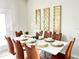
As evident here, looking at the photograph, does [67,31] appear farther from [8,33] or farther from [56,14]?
[8,33]

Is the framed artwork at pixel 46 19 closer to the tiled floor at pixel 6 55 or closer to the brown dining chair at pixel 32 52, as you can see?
the tiled floor at pixel 6 55

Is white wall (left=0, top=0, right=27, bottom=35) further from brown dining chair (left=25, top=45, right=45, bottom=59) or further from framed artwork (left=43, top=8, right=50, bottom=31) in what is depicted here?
brown dining chair (left=25, top=45, right=45, bottom=59)

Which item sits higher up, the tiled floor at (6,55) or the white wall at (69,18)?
the white wall at (69,18)

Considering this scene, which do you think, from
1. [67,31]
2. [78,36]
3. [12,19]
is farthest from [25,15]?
[78,36]

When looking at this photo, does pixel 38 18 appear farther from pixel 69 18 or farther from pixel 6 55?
pixel 6 55

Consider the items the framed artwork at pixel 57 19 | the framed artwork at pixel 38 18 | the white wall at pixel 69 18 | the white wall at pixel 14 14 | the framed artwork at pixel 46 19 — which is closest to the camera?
the white wall at pixel 69 18

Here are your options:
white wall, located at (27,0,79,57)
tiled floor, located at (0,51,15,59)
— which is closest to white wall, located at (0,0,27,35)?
tiled floor, located at (0,51,15,59)

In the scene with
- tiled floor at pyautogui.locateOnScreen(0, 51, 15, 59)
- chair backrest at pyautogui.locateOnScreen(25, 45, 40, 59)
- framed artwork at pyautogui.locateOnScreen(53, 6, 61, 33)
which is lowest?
tiled floor at pyautogui.locateOnScreen(0, 51, 15, 59)

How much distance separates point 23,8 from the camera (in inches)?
201

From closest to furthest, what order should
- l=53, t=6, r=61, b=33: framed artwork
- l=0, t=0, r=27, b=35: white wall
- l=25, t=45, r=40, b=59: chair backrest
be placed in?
l=25, t=45, r=40, b=59: chair backrest < l=53, t=6, r=61, b=33: framed artwork < l=0, t=0, r=27, b=35: white wall

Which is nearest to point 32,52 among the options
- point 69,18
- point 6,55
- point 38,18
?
point 69,18

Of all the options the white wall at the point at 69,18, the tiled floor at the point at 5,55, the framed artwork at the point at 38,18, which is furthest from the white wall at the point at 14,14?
the white wall at the point at 69,18

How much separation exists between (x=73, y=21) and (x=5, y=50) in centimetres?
279

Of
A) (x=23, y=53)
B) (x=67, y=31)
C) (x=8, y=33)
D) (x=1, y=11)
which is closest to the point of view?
(x=23, y=53)
